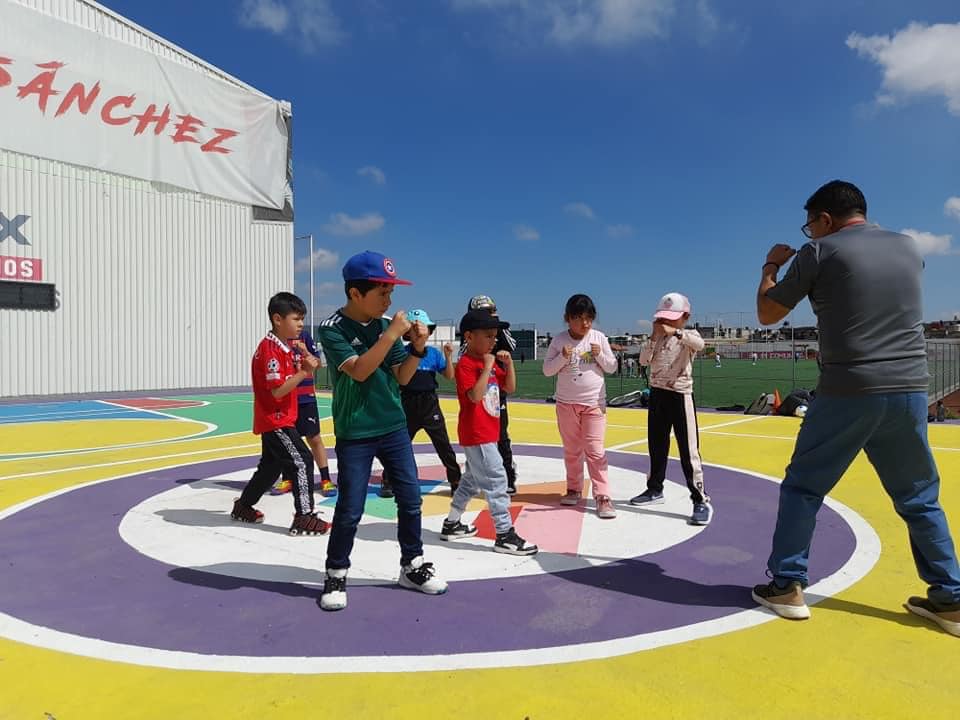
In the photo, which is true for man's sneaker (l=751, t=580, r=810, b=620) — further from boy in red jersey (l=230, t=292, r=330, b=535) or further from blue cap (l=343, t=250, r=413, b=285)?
boy in red jersey (l=230, t=292, r=330, b=535)

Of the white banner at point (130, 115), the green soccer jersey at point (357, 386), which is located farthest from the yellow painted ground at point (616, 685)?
the white banner at point (130, 115)

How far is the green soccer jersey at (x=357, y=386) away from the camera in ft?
10.9

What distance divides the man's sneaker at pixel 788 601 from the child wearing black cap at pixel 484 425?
4.73 ft

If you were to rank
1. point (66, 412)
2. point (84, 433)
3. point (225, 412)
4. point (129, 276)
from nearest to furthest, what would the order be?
point (84, 433) → point (225, 412) → point (66, 412) → point (129, 276)

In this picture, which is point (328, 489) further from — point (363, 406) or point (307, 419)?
point (363, 406)

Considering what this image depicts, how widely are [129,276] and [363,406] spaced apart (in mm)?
21088

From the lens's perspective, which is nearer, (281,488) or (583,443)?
(583,443)

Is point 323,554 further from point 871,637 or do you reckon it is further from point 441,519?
point 871,637

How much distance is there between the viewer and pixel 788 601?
3182mm

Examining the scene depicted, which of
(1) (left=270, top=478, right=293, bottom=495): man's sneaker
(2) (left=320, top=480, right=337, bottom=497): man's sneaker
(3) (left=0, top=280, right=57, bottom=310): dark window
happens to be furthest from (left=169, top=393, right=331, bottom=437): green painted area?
(2) (left=320, top=480, right=337, bottom=497): man's sneaker

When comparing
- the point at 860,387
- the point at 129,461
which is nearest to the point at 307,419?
the point at 129,461

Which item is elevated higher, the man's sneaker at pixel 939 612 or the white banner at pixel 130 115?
the white banner at pixel 130 115

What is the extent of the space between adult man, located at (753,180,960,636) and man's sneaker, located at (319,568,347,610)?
85.0 inches

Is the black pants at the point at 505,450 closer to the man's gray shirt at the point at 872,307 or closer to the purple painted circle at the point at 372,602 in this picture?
the purple painted circle at the point at 372,602
